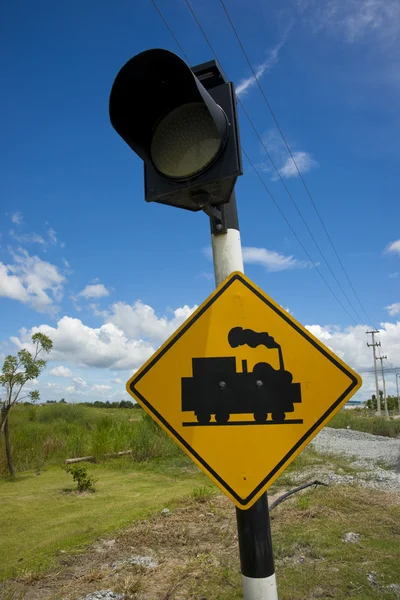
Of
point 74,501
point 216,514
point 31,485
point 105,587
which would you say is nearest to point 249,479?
point 105,587

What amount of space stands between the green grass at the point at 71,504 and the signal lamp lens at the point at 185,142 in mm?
4482

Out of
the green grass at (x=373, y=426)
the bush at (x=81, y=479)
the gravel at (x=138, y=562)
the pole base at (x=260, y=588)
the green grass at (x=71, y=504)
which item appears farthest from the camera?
the green grass at (x=373, y=426)

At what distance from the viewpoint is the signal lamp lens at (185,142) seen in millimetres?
2186

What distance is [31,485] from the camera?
9406 mm

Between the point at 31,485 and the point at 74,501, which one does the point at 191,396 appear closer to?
the point at 74,501

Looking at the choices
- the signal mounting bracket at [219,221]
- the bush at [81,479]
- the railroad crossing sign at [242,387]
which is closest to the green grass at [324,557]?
Answer: the railroad crossing sign at [242,387]

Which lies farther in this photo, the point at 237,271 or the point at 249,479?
the point at 237,271

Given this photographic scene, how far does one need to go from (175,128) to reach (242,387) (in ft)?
4.53

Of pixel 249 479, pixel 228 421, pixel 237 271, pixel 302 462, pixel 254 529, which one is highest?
pixel 237 271

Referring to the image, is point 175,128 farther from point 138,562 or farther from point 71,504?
point 71,504

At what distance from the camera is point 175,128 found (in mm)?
2277

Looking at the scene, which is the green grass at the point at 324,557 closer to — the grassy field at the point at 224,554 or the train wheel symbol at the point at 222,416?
the grassy field at the point at 224,554

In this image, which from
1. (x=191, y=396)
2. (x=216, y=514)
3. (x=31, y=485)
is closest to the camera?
(x=191, y=396)

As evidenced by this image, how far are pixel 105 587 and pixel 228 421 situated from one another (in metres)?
2.78
